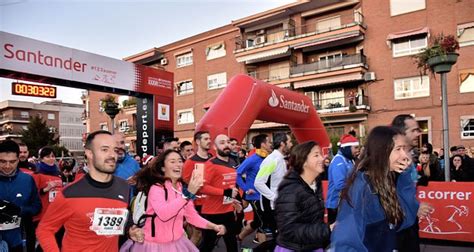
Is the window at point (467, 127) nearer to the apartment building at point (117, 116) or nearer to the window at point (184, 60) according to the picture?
the window at point (184, 60)

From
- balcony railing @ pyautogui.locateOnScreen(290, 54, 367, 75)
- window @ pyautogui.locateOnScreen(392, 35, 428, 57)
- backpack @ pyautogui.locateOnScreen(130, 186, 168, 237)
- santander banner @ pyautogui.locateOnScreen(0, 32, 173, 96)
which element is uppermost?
window @ pyautogui.locateOnScreen(392, 35, 428, 57)

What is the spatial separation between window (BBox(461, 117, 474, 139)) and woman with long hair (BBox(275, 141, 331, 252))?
→ 2136cm

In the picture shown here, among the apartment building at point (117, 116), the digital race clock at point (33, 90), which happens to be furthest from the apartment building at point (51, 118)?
the digital race clock at point (33, 90)

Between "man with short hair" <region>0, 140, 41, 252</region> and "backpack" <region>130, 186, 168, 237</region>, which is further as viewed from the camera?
"man with short hair" <region>0, 140, 41, 252</region>

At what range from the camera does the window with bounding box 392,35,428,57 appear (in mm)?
23161

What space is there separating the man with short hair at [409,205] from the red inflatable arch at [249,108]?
5431mm

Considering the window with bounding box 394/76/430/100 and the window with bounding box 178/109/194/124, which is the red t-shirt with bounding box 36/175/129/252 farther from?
the window with bounding box 178/109/194/124

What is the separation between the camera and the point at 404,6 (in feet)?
78.0

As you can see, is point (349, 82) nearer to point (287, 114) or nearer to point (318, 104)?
point (318, 104)

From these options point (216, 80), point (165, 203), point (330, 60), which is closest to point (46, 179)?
point (165, 203)

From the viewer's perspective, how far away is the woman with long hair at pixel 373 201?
220cm

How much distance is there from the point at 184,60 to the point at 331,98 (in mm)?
14408

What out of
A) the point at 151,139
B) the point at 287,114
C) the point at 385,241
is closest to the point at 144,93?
the point at 151,139

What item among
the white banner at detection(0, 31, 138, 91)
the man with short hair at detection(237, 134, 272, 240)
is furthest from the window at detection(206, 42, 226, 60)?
the man with short hair at detection(237, 134, 272, 240)
